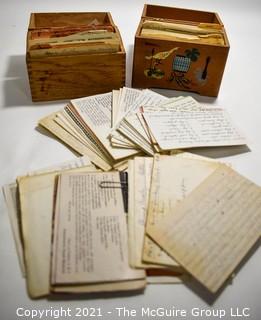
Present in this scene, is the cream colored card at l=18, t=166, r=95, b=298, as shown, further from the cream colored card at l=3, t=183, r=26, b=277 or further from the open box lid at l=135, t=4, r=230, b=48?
the open box lid at l=135, t=4, r=230, b=48

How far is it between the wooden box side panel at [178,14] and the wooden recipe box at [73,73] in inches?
7.7

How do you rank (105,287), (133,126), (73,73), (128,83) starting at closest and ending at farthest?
(105,287) → (133,126) → (73,73) → (128,83)

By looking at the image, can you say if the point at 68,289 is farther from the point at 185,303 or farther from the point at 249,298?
the point at 249,298

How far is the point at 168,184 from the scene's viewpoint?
849mm

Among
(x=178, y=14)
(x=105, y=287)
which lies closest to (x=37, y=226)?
(x=105, y=287)

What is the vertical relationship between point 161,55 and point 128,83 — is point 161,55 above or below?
above

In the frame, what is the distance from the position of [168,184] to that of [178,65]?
47 centimetres

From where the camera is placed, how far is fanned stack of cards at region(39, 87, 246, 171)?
0.95m

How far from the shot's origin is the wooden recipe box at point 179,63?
1096 mm

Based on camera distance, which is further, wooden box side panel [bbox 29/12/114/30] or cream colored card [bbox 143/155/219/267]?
wooden box side panel [bbox 29/12/114/30]

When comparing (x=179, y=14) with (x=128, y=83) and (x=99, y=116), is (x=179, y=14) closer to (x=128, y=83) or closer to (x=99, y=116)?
(x=128, y=83)

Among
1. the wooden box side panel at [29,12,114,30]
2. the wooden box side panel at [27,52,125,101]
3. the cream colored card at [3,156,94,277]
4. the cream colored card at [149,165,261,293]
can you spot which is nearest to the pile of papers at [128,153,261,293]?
the cream colored card at [149,165,261,293]

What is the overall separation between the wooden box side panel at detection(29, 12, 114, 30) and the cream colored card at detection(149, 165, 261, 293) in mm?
739

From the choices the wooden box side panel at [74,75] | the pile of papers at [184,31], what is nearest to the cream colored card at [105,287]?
the wooden box side panel at [74,75]
